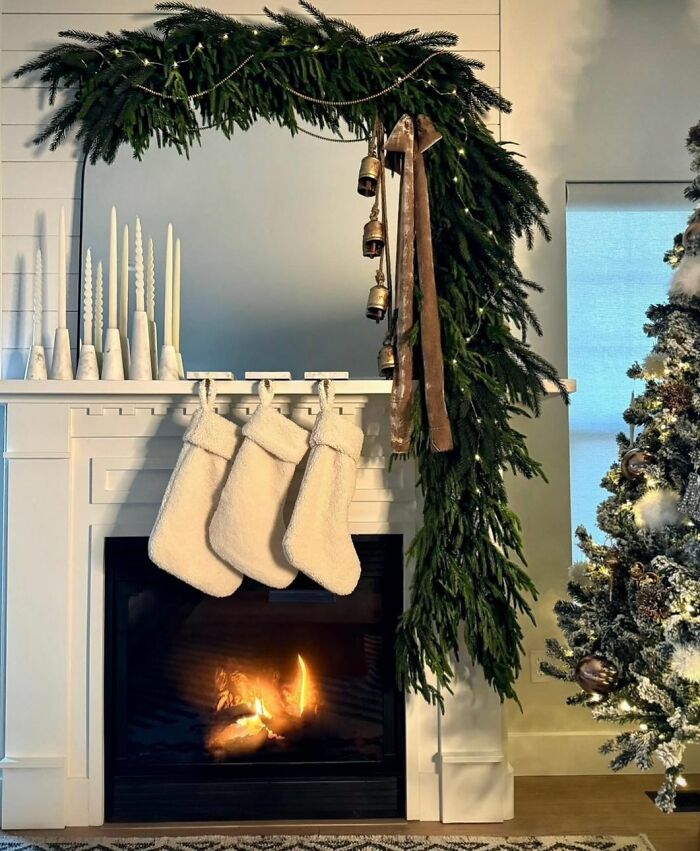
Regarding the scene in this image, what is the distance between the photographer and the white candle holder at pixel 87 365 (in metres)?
2.25

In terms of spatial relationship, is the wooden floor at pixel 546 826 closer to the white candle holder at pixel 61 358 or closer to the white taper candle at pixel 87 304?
the white candle holder at pixel 61 358

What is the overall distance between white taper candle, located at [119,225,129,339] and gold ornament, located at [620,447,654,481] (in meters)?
1.37

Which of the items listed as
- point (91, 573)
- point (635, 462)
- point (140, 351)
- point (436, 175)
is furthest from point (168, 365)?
point (635, 462)

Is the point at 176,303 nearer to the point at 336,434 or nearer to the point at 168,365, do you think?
the point at 168,365

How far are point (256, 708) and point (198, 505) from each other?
61 cm

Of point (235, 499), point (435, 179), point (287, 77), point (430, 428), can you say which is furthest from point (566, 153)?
point (235, 499)

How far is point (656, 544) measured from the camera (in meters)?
1.85

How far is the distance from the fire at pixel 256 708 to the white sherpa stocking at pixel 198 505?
291 mm

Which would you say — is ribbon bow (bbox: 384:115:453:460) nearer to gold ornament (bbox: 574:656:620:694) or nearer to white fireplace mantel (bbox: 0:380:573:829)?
white fireplace mantel (bbox: 0:380:573:829)

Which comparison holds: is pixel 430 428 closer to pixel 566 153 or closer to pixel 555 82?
pixel 566 153

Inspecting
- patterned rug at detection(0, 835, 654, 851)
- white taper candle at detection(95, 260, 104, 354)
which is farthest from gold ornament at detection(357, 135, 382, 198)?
patterned rug at detection(0, 835, 654, 851)

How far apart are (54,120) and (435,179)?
1079 millimetres

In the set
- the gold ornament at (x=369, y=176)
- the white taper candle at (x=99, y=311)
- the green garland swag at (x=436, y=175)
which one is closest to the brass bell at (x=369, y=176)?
the gold ornament at (x=369, y=176)

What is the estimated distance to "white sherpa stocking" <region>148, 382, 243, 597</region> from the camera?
2.15 meters
